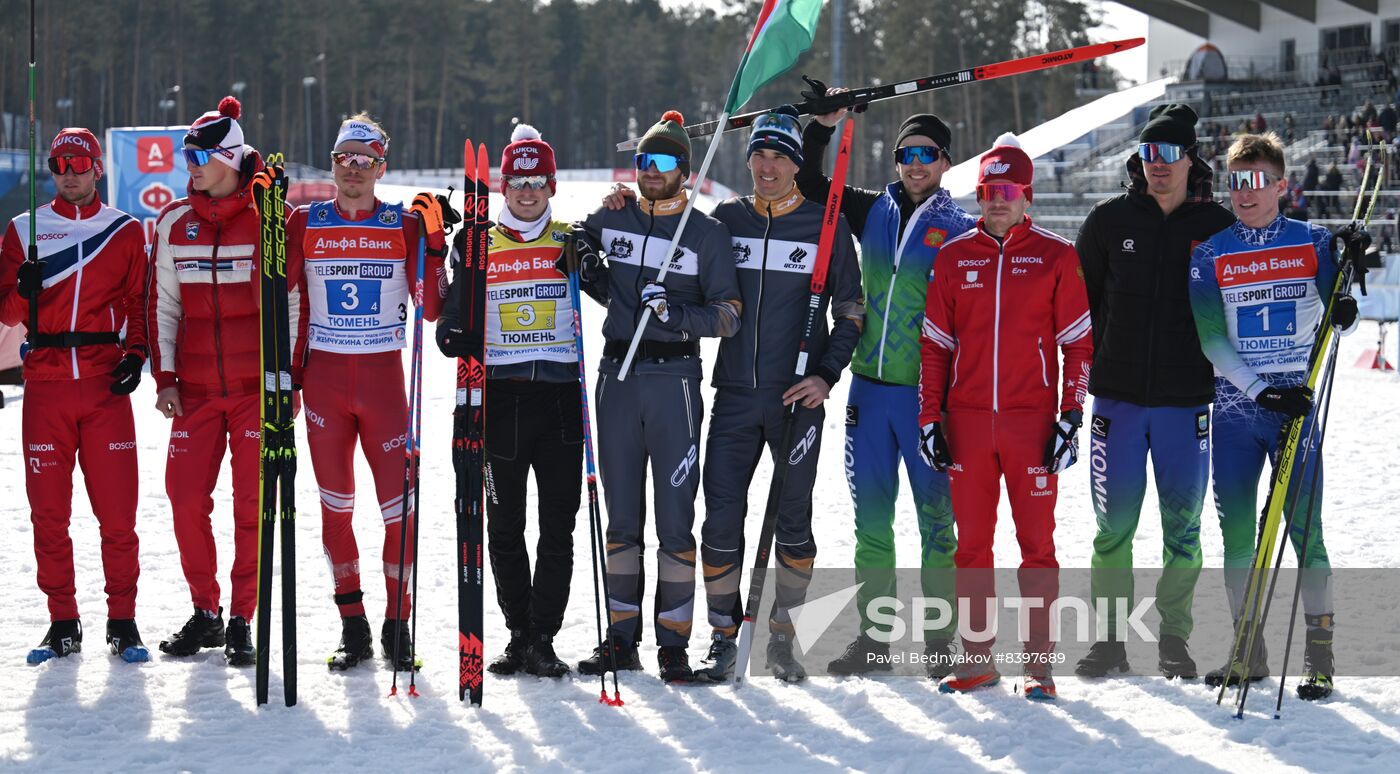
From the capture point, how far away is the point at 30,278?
15.8ft

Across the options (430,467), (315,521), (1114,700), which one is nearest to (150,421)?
(430,467)

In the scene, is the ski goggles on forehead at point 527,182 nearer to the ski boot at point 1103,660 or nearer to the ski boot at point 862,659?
the ski boot at point 862,659

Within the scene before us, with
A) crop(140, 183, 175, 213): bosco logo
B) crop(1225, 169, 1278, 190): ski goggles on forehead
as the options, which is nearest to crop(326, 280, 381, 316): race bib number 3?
crop(1225, 169, 1278, 190): ski goggles on forehead

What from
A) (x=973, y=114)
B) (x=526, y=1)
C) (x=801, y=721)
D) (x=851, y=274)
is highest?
(x=526, y=1)

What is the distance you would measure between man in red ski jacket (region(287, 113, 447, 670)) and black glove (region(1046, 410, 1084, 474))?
2126mm

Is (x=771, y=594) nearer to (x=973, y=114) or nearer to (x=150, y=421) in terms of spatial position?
(x=150, y=421)

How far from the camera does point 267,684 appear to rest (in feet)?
14.6

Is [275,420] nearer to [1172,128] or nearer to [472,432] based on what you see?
[472,432]

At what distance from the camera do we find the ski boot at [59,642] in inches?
191

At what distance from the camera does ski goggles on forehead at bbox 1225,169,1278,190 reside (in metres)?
4.57

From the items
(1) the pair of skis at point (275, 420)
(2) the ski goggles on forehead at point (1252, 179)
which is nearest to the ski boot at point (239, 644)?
(1) the pair of skis at point (275, 420)

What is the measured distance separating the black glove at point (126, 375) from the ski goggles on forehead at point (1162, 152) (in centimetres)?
360

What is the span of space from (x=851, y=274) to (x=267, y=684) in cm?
238

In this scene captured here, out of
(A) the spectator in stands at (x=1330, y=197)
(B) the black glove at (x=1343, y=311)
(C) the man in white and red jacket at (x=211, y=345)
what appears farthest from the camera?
(A) the spectator in stands at (x=1330, y=197)
